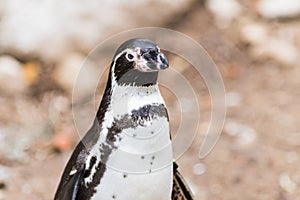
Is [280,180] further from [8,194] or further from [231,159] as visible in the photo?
[8,194]

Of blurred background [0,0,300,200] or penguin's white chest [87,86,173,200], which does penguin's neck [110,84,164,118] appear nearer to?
penguin's white chest [87,86,173,200]

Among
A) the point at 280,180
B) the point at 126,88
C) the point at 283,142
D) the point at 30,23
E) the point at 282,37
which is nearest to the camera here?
the point at 126,88

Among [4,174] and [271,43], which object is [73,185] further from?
[271,43]

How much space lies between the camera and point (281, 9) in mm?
5863

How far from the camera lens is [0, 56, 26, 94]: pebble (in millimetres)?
5230

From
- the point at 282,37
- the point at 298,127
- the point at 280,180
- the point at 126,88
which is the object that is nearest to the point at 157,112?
the point at 126,88

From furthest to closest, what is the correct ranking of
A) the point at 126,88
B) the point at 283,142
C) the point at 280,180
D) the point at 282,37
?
the point at 282,37, the point at 283,142, the point at 280,180, the point at 126,88

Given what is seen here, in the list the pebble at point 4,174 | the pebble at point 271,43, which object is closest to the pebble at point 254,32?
the pebble at point 271,43

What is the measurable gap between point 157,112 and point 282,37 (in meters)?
3.06

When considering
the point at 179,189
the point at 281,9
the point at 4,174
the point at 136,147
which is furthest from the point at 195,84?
the point at 136,147

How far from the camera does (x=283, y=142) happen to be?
4711 mm

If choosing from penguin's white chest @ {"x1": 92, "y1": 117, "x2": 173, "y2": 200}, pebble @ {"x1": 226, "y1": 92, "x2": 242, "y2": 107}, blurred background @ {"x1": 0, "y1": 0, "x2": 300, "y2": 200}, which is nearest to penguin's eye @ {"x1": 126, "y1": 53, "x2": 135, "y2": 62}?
penguin's white chest @ {"x1": 92, "y1": 117, "x2": 173, "y2": 200}

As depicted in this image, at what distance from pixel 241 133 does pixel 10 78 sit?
160 cm

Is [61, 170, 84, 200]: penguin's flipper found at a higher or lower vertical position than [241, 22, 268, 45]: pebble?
lower
